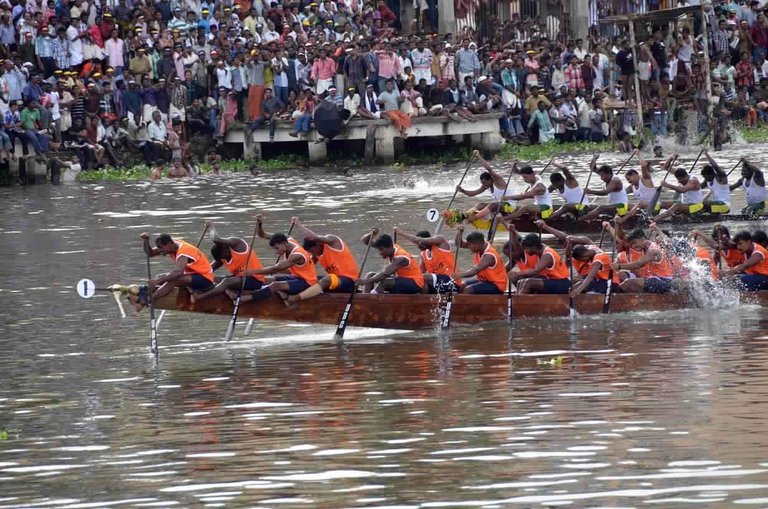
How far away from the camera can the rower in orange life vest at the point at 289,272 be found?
16438 millimetres

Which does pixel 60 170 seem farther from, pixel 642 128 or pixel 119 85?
pixel 642 128

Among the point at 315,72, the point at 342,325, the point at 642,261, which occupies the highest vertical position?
the point at 315,72

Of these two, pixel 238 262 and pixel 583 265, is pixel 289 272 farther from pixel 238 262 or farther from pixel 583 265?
pixel 583 265

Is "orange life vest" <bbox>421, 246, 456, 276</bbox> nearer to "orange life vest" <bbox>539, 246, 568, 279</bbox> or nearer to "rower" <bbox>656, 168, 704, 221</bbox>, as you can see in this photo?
"orange life vest" <bbox>539, 246, 568, 279</bbox>

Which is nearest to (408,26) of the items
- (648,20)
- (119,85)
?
(648,20)

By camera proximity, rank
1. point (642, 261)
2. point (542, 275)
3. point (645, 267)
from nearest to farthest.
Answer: point (542, 275)
point (642, 261)
point (645, 267)

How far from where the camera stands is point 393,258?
16828mm

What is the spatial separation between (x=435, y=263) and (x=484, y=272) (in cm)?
52

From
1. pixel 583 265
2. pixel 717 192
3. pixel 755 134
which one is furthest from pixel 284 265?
pixel 755 134

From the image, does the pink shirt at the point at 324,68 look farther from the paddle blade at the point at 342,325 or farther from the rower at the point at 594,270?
the paddle blade at the point at 342,325

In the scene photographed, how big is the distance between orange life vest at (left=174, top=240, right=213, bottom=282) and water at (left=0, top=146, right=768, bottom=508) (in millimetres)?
725

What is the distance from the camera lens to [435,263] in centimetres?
1738

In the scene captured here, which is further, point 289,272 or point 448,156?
point 448,156

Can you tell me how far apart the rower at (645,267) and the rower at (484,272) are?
1196mm
